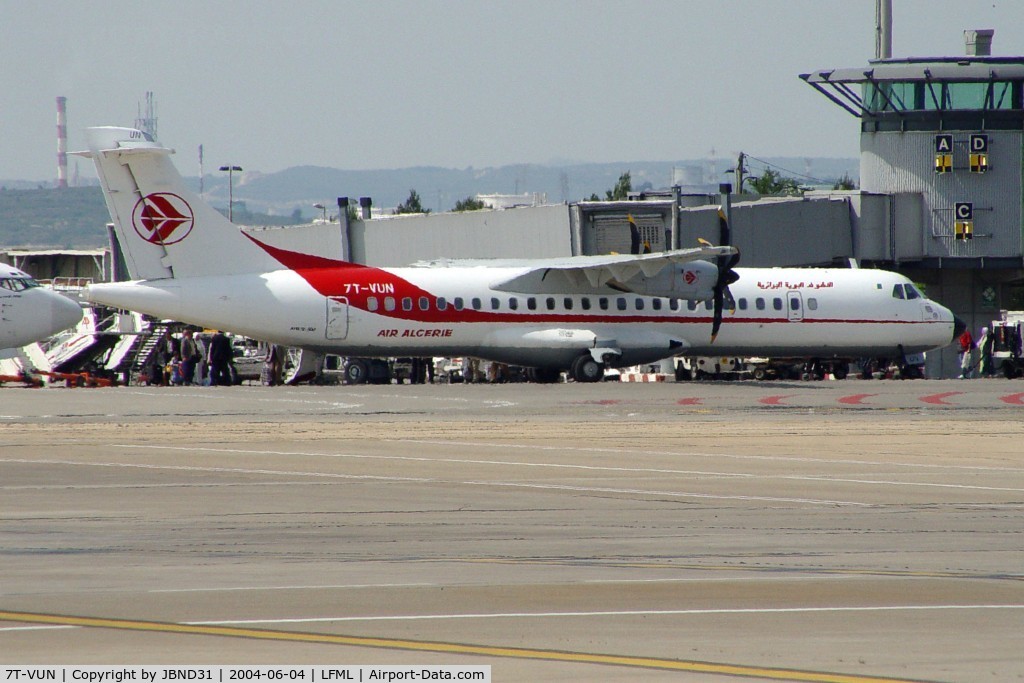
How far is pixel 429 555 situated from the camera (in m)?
10.4

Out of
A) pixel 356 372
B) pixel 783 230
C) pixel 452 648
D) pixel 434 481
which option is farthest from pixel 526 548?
pixel 783 230

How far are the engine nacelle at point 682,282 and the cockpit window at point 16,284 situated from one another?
15449mm

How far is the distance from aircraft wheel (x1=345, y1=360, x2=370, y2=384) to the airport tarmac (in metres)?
13.8

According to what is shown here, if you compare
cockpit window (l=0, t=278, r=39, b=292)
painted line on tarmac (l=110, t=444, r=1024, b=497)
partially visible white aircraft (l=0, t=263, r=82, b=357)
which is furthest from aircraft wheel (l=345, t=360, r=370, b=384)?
painted line on tarmac (l=110, t=444, r=1024, b=497)

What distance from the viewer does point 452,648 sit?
7.18 metres

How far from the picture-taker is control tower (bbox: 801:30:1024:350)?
5562 centimetres

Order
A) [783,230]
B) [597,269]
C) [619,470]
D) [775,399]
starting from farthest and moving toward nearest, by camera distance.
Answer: [783,230]
[597,269]
[775,399]
[619,470]

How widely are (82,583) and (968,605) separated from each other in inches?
234

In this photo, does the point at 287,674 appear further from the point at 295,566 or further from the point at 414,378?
the point at 414,378

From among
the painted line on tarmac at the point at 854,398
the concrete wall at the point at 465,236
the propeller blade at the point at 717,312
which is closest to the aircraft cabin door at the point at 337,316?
the propeller blade at the point at 717,312

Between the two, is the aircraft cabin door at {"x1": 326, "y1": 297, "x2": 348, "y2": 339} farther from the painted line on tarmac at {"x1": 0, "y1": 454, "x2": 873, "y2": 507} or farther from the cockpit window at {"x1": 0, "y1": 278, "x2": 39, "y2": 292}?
the painted line on tarmac at {"x1": 0, "y1": 454, "x2": 873, "y2": 507}

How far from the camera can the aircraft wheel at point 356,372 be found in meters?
37.2

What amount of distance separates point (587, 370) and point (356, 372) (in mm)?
6718

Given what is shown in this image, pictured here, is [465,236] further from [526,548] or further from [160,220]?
[526,548]
